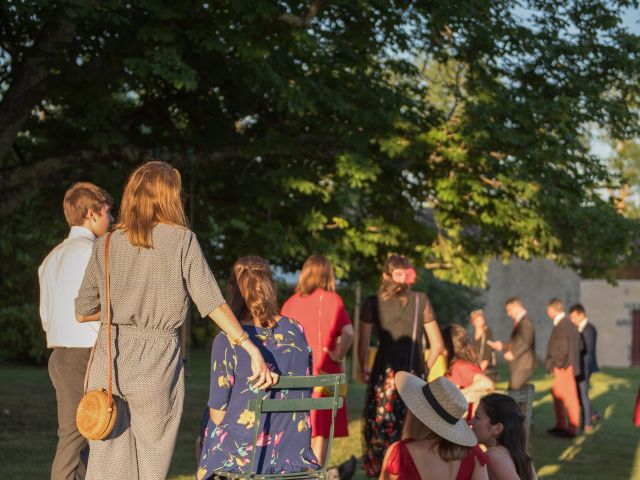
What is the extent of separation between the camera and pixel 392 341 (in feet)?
31.7

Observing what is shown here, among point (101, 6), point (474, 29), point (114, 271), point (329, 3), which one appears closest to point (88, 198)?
point (114, 271)

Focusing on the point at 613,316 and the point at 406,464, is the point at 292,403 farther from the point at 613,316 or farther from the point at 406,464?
the point at 613,316

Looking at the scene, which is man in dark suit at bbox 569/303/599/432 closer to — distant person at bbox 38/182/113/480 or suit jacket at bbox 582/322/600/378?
suit jacket at bbox 582/322/600/378

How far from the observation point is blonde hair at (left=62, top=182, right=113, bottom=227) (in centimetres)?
683

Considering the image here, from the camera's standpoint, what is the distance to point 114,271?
16.8ft

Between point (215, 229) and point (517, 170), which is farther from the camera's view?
point (215, 229)

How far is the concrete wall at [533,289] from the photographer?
48.6 meters

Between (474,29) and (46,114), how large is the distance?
20.2 feet

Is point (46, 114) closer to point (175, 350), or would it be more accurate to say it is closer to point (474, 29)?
point (474, 29)

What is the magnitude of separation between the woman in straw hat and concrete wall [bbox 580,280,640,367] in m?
45.3

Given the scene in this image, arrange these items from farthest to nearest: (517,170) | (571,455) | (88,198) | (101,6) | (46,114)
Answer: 1. (46,114)
2. (517,170)
3. (571,455)
4. (101,6)
5. (88,198)

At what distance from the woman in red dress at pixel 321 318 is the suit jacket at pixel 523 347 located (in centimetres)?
A: 700

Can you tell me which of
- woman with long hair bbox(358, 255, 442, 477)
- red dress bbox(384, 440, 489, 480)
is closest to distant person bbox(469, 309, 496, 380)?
woman with long hair bbox(358, 255, 442, 477)

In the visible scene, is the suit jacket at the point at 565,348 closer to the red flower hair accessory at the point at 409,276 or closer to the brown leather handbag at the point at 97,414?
the red flower hair accessory at the point at 409,276
